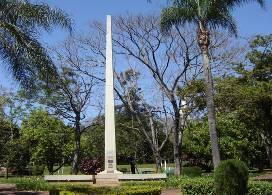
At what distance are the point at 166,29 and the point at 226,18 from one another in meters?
3.07

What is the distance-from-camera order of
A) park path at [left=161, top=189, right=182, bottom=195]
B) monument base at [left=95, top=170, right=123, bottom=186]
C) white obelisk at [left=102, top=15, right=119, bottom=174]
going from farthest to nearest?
white obelisk at [left=102, top=15, right=119, bottom=174], monument base at [left=95, top=170, right=123, bottom=186], park path at [left=161, top=189, right=182, bottom=195]

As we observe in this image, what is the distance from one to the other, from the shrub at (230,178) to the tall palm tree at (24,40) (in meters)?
7.02

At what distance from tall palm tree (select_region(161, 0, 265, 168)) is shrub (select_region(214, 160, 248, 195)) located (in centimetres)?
295

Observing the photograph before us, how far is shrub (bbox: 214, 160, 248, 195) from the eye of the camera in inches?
603

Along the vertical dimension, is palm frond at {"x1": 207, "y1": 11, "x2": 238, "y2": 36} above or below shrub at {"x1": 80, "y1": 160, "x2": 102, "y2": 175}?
above

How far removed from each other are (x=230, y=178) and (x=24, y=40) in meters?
8.44

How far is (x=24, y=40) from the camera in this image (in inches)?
650

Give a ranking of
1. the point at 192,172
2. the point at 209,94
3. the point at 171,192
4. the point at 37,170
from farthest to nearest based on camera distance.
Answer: the point at 37,170
the point at 192,172
the point at 171,192
the point at 209,94

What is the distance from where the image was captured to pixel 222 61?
113ft

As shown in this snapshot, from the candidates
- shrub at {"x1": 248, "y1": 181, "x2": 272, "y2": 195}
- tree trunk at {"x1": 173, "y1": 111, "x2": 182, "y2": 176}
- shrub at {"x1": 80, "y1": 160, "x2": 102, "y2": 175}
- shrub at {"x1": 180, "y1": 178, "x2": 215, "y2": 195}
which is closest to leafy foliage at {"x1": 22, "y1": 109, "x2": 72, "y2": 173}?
shrub at {"x1": 80, "y1": 160, "x2": 102, "y2": 175}

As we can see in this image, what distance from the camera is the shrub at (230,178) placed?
1532cm

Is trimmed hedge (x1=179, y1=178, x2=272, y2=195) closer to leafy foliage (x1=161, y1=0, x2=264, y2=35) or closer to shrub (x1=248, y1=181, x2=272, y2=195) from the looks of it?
shrub (x1=248, y1=181, x2=272, y2=195)

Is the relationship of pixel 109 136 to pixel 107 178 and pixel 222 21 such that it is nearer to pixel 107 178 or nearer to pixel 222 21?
pixel 107 178

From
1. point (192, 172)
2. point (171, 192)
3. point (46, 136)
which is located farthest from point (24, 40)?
point (46, 136)
